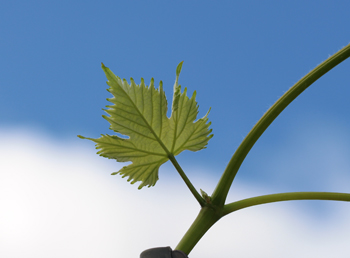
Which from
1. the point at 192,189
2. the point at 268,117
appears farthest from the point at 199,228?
the point at 268,117

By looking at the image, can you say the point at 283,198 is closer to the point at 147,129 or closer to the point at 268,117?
the point at 268,117

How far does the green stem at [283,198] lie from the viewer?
2.08 ft

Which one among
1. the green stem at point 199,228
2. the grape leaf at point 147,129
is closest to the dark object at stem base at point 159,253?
the green stem at point 199,228

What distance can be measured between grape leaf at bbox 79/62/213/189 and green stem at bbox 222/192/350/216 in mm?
173

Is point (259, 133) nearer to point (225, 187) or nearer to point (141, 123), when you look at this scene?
point (225, 187)

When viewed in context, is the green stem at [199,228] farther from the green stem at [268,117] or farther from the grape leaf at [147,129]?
the grape leaf at [147,129]

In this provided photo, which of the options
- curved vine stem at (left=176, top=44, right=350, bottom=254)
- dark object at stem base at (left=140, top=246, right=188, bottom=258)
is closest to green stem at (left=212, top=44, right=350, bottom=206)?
curved vine stem at (left=176, top=44, right=350, bottom=254)

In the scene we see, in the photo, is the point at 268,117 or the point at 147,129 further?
the point at 147,129

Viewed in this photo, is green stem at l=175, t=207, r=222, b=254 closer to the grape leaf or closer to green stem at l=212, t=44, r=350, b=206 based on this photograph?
green stem at l=212, t=44, r=350, b=206

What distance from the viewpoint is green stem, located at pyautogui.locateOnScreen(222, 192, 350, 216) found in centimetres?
63

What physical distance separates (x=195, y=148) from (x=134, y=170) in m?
0.14

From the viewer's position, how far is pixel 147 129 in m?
0.72

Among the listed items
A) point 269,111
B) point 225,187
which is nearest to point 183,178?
point 225,187

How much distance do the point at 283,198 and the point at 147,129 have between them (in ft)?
0.92
